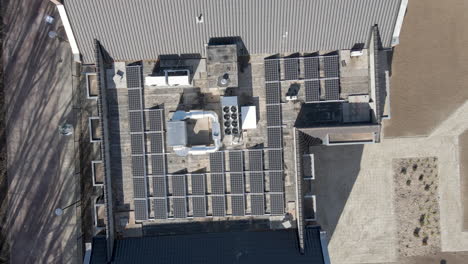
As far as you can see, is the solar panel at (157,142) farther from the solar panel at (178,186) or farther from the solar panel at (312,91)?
the solar panel at (312,91)

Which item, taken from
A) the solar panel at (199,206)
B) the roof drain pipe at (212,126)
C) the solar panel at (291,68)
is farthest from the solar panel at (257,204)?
the solar panel at (291,68)

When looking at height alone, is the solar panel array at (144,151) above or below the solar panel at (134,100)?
below

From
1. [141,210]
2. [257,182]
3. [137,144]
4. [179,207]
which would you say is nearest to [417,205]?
[257,182]

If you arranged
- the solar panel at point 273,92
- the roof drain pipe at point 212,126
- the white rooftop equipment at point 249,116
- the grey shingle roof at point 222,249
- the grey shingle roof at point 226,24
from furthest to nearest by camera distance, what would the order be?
the solar panel at point 273,92, the white rooftop equipment at point 249,116, the roof drain pipe at point 212,126, the grey shingle roof at point 222,249, the grey shingle roof at point 226,24

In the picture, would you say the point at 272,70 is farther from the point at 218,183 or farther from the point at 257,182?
the point at 218,183

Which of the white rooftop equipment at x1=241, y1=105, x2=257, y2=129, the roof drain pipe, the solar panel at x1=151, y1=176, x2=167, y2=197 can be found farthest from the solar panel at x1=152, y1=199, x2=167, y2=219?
the white rooftop equipment at x1=241, y1=105, x2=257, y2=129

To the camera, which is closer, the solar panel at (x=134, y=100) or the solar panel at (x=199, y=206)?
the solar panel at (x=134, y=100)

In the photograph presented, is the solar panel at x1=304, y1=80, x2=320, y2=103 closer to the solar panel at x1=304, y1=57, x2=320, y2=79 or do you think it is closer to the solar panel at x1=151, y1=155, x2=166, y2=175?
the solar panel at x1=304, y1=57, x2=320, y2=79
